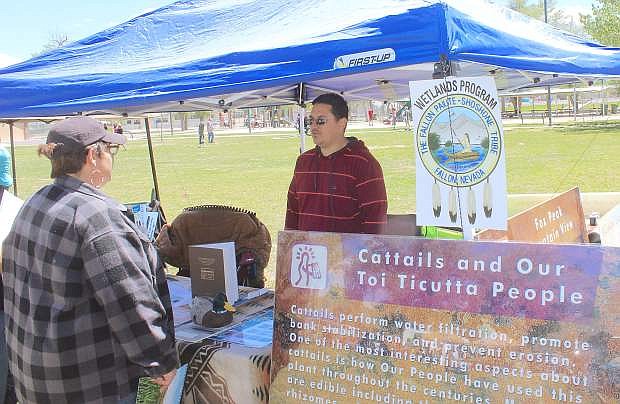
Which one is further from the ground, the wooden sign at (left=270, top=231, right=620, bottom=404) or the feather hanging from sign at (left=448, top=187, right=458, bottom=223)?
the feather hanging from sign at (left=448, top=187, right=458, bottom=223)

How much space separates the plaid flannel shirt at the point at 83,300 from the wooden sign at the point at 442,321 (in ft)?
1.86

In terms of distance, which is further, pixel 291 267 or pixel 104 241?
pixel 291 267

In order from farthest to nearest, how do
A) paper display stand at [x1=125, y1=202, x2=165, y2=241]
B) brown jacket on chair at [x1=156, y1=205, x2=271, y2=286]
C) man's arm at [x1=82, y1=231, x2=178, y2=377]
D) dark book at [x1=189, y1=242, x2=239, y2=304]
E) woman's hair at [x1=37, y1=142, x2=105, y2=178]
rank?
paper display stand at [x1=125, y1=202, x2=165, y2=241], brown jacket on chair at [x1=156, y1=205, x2=271, y2=286], dark book at [x1=189, y1=242, x2=239, y2=304], woman's hair at [x1=37, y1=142, x2=105, y2=178], man's arm at [x1=82, y1=231, x2=178, y2=377]

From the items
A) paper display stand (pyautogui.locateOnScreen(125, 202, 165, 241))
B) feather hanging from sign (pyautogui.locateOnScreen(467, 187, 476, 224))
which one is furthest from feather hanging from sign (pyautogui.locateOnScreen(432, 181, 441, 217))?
paper display stand (pyautogui.locateOnScreen(125, 202, 165, 241))

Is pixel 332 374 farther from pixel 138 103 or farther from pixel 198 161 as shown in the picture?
pixel 198 161

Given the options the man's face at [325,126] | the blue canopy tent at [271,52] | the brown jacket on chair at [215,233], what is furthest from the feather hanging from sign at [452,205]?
the brown jacket on chair at [215,233]

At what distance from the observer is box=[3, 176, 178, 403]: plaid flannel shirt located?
186 centimetres

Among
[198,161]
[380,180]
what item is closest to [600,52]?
[380,180]

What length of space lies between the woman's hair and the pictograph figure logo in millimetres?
886

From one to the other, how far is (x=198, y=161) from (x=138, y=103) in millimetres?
18943

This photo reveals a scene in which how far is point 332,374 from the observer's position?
223cm

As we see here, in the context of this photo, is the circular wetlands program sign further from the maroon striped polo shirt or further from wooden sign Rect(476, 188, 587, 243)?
wooden sign Rect(476, 188, 587, 243)

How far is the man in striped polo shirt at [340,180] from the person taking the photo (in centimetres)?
319

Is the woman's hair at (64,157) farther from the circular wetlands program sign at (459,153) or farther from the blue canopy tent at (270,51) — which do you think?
the circular wetlands program sign at (459,153)
